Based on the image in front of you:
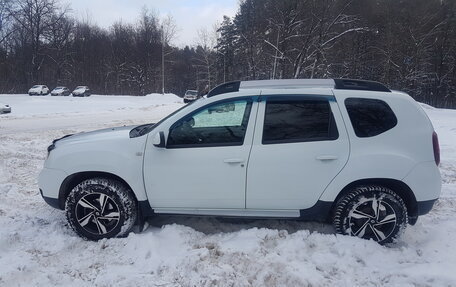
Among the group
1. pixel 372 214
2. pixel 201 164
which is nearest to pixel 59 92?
pixel 201 164

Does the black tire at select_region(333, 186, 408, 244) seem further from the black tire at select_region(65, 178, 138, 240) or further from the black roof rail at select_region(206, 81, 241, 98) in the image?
the black tire at select_region(65, 178, 138, 240)

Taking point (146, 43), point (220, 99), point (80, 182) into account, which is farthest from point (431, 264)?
point (146, 43)

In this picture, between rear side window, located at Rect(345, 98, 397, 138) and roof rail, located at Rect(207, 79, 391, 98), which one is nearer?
rear side window, located at Rect(345, 98, 397, 138)

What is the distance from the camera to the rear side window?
390 cm

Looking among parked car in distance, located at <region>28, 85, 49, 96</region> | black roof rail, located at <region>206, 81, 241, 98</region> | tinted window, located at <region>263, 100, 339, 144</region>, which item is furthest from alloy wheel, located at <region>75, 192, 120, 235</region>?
parked car in distance, located at <region>28, 85, 49, 96</region>

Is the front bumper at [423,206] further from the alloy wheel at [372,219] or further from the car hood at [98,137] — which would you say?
the car hood at [98,137]

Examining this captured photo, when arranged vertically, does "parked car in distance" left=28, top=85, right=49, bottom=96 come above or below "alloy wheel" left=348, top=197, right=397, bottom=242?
above

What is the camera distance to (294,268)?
3434 millimetres

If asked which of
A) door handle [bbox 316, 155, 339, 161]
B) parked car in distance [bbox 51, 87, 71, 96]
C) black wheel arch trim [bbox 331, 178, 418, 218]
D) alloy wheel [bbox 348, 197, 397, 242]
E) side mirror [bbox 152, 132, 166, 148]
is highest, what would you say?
parked car in distance [bbox 51, 87, 71, 96]

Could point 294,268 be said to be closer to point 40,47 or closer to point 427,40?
point 427,40

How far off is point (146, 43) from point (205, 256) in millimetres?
70485

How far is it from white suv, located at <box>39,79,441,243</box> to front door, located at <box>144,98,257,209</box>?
12 millimetres

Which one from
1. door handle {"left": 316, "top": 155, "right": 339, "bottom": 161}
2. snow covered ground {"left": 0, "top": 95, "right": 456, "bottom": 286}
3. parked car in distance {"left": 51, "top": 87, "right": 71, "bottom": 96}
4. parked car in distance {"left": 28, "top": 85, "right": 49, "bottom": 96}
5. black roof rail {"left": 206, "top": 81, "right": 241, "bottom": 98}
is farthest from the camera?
parked car in distance {"left": 51, "top": 87, "right": 71, "bottom": 96}

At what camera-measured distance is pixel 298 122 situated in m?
3.96
